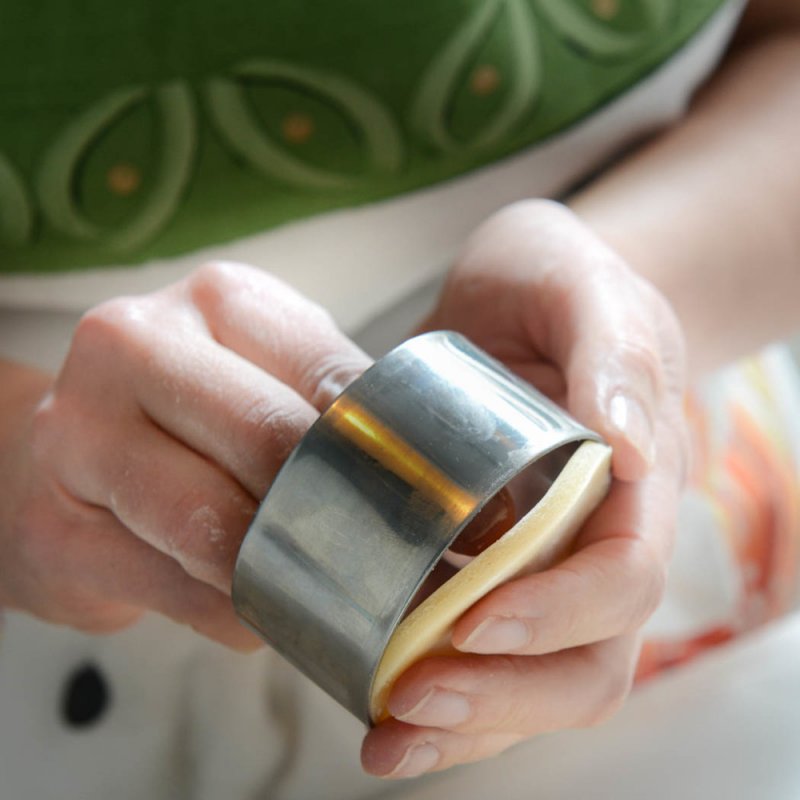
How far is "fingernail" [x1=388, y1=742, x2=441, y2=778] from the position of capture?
322mm

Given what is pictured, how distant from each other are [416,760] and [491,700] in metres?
0.03

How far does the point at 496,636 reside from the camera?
30 cm

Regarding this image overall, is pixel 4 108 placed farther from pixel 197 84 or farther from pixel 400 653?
pixel 400 653

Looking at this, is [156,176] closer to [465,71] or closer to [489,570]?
[465,71]

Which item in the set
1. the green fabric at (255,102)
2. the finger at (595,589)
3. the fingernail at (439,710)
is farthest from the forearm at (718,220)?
the fingernail at (439,710)

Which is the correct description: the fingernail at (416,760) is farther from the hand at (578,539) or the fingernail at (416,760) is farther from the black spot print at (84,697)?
the black spot print at (84,697)

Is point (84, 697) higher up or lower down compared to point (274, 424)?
lower down

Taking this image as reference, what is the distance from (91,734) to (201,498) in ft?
0.65

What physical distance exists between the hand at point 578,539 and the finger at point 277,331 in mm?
83

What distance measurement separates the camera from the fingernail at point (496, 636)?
0.30 meters

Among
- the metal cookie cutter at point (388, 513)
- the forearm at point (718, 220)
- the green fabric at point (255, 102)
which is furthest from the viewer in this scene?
the forearm at point (718, 220)

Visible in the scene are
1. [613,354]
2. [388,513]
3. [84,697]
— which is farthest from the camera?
[84,697]

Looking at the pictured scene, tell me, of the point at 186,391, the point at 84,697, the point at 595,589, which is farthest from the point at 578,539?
the point at 84,697

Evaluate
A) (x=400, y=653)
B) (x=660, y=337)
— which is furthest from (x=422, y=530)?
(x=660, y=337)
